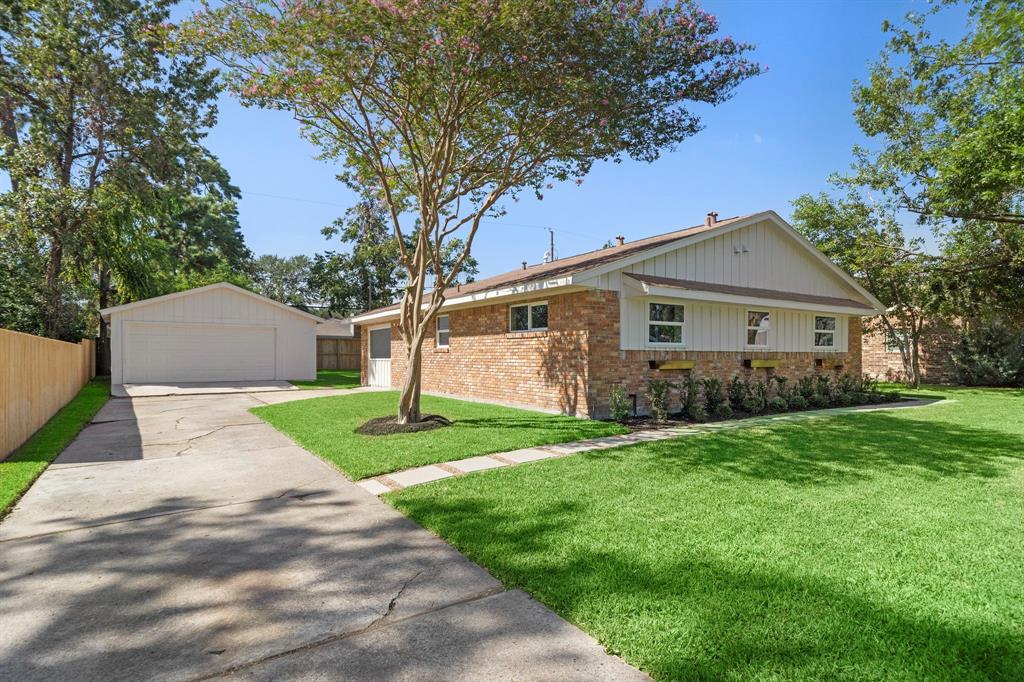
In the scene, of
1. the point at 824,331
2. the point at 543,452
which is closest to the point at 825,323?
the point at 824,331

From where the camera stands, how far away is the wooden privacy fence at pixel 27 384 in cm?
659

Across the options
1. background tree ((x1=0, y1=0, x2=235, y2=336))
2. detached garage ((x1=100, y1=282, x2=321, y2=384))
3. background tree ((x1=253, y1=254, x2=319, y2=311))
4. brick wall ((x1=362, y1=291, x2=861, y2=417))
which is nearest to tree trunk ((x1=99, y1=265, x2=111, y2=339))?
background tree ((x1=0, y1=0, x2=235, y2=336))

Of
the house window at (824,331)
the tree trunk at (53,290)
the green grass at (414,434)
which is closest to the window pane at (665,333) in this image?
the green grass at (414,434)

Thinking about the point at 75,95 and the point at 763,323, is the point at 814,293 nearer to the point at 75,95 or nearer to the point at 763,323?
the point at 763,323

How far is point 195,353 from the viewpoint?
19984 millimetres

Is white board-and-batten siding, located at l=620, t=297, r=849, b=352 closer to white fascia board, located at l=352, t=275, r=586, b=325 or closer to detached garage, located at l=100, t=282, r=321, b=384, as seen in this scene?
white fascia board, located at l=352, t=275, r=586, b=325

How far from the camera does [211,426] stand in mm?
9477

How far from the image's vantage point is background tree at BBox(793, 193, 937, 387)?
59.8 ft

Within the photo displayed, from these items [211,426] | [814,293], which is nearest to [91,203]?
[211,426]

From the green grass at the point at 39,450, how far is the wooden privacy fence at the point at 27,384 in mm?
129

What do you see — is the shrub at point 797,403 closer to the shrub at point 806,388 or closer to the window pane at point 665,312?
the shrub at point 806,388

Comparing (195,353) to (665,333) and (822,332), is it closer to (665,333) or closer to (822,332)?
(665,333)

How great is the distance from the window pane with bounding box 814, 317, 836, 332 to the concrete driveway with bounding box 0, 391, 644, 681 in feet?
44.4

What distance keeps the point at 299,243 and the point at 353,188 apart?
28.1 metres
